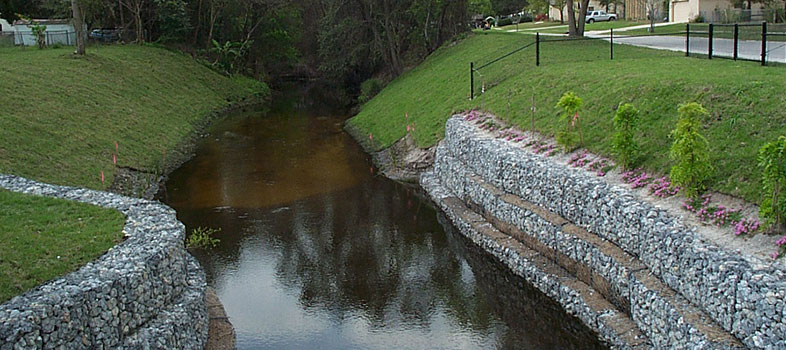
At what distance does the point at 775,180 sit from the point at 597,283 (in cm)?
452

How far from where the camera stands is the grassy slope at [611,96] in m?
16.1

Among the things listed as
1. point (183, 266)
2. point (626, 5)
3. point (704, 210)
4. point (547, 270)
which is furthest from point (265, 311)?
point (626, 5)

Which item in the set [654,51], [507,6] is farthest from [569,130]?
[507,6]

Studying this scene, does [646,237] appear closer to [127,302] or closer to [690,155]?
[690,155]

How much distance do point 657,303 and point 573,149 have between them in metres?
7.42

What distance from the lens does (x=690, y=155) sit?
595 inches

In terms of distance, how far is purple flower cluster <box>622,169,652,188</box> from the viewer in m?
16.8

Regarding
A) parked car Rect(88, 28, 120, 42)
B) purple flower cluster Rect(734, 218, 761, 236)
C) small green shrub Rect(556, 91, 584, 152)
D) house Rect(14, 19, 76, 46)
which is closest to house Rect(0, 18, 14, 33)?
house Rect(14, 19, 76, 46)

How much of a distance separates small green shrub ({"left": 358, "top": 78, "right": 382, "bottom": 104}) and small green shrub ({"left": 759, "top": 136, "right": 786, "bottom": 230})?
3724 centimetres

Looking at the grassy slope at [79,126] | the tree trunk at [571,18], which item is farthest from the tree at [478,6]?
the grassy slope at [79,126]

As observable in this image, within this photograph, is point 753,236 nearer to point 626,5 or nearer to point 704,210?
point 704,210

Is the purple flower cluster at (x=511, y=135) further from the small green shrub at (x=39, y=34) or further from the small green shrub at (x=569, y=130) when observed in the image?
the small green shrub at (x=39, y=34)

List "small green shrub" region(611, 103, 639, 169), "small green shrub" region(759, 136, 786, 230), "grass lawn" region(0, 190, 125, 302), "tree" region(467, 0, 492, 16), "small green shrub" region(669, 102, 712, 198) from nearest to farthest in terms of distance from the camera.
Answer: "grass lawn" region(0, 190, 125, 302) → "small green shrub" region(759, 136, 786, 230) → "small green shrub" region(669, 102, 712, 198) → "small green shrub" region(611, 103, 639, 169) → "tree" region(467, 0, 492, 16)

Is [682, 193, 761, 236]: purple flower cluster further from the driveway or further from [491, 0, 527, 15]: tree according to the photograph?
[491, 0, 527, 15]: tree
